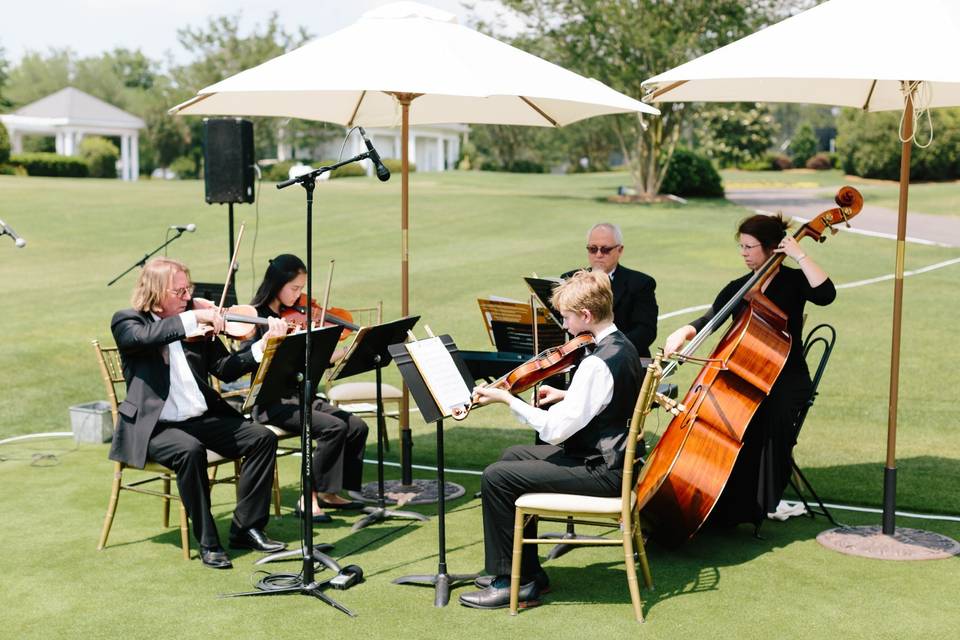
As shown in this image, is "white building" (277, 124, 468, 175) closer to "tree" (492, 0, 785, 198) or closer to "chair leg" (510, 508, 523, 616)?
"tree" (492, 0, 785, 198)

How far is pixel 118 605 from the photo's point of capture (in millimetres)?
5051

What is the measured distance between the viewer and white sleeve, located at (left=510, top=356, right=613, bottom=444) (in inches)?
189

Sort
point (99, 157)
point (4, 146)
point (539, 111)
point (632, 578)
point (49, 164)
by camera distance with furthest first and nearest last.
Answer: point (99, 157), point (49, 164), point (4, 146), point (539, 111), point (632, 578)

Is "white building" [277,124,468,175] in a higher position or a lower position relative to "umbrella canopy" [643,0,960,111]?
higher

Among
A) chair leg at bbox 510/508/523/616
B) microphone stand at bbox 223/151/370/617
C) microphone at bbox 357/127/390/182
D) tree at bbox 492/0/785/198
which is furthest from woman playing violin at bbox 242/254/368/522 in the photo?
tree at bbox 492/0/785/198

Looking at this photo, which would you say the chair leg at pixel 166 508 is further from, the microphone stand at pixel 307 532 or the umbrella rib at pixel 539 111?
the umbrella rib at pixel 539 111

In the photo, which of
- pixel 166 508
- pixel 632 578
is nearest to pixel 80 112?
pixel 166 508

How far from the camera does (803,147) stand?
200 ft

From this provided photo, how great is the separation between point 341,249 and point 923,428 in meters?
15.8

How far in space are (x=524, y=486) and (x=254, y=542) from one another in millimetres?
1785

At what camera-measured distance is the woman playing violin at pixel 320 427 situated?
6.52 meters

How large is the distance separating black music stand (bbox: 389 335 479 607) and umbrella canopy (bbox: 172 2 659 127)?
1.42m

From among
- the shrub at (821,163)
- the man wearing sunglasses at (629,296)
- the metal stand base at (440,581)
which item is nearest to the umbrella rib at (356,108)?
the man wearing sunglasses at (629,296)

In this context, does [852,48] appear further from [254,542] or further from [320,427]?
[254,542]
